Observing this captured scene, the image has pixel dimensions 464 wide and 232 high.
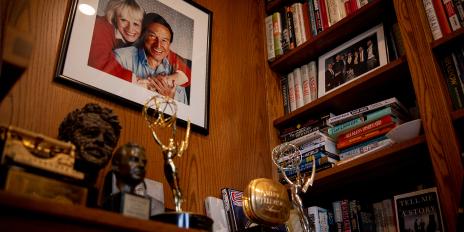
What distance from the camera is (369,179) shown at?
1693 millimetres

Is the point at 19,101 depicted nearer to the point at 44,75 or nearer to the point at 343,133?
the point at 44,75

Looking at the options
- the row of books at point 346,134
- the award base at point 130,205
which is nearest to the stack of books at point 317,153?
the row of books at point 346,134

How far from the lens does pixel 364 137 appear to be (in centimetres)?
161

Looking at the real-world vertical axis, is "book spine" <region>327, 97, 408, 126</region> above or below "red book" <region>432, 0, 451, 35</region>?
below

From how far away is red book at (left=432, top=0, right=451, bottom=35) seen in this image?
4.88 ft

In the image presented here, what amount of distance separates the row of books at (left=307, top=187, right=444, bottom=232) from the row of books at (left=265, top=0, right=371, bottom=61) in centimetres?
82

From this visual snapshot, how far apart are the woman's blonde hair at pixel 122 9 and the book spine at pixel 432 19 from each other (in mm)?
1103

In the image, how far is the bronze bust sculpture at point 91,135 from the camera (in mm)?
1074

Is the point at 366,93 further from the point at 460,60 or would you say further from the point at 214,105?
the point at 214,105

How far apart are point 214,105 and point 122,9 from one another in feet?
1.77

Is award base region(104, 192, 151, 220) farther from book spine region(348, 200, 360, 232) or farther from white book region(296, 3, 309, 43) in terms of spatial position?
white book region(296, 3, 309, 43)

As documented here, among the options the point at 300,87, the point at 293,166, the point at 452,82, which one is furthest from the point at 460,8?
the point at 293,166

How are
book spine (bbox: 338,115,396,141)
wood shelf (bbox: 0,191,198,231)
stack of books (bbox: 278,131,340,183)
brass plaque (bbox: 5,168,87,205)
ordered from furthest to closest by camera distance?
stack of books (bbox: 278,131,340,183) < book spine (bbox: 338,115,396,141) < brass plaque (bbox: 5,168,87,205) < wood shelf (bbox: 0,191,198,231)

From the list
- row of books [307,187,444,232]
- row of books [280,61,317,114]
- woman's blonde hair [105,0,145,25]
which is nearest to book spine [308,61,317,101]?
row of books [280,61,317,114]
